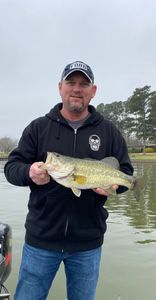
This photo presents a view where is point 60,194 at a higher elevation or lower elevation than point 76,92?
lower

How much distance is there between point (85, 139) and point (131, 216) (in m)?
9.25

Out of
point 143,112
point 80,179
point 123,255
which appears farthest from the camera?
point 143,112

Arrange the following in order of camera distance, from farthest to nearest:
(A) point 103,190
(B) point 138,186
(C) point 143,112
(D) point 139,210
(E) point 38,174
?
(C) point 143,112
(D) point 139,210
(B) point 138,186
(A) point 103,190
(E) point 38,174

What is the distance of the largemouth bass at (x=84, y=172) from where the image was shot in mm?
3299

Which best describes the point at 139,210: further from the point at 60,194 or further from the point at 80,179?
the point at 80,179

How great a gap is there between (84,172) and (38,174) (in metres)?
0.40

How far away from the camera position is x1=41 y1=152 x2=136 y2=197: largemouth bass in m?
3.30

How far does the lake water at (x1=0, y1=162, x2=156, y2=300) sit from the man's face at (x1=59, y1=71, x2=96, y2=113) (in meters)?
1.31

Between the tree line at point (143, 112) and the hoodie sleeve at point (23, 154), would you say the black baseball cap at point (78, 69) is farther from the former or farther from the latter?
the tree line at point (143, 112)

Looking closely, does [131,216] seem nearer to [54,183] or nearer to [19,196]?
[19,196]

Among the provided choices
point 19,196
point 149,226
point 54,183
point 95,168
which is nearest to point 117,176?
point 95,168

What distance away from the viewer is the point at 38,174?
3.28 m

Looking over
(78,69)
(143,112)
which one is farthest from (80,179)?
(143,112)

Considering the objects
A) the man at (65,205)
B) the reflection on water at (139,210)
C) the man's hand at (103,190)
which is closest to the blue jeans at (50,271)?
the man at (65,205)
